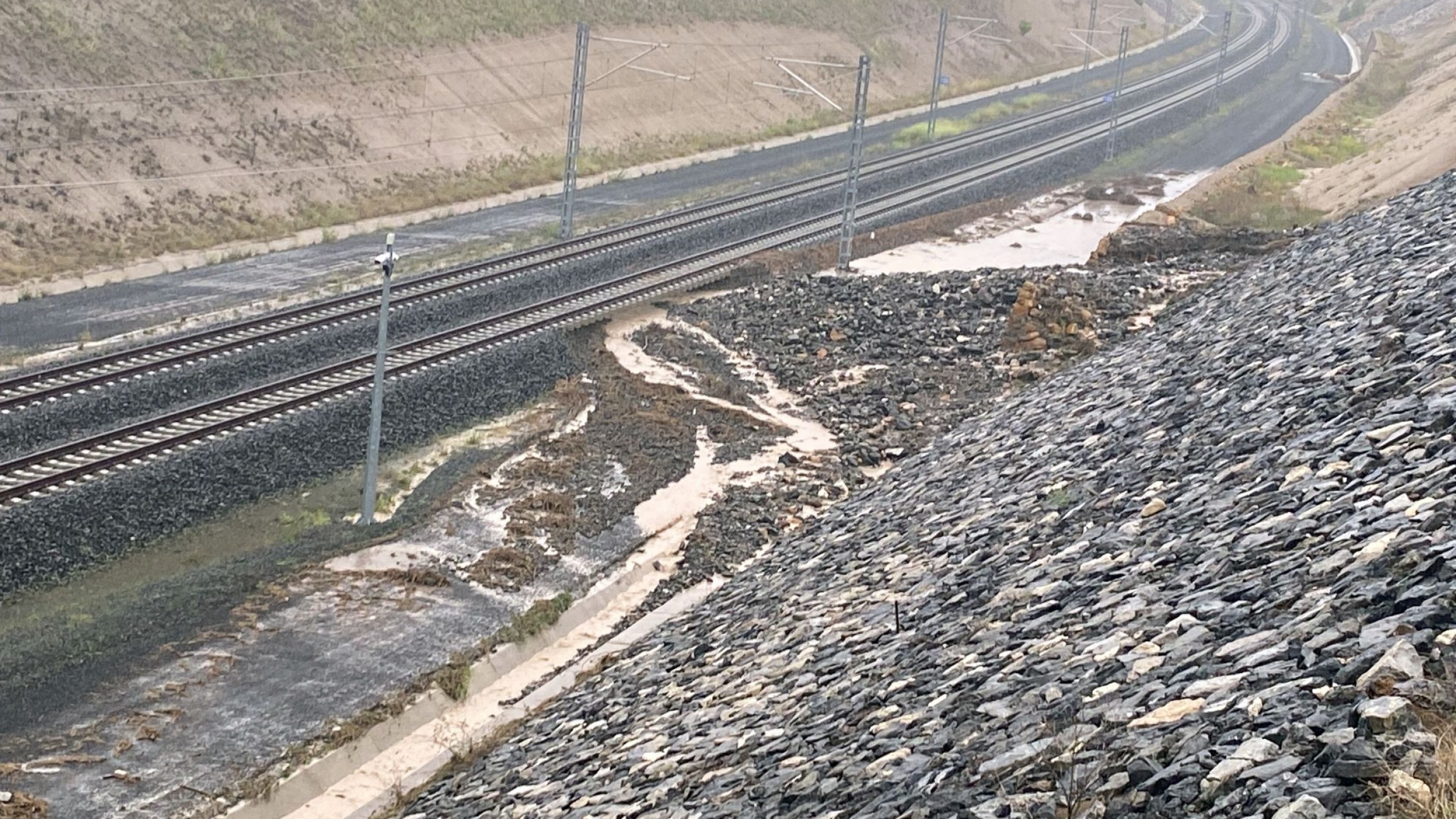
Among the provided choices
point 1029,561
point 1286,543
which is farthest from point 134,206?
point 1286,543

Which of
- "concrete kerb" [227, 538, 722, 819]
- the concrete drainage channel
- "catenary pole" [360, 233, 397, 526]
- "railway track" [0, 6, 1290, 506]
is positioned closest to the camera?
"concrete kerb" [227, 538, 722, 819]

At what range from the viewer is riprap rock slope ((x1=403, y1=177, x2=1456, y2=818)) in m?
8.86

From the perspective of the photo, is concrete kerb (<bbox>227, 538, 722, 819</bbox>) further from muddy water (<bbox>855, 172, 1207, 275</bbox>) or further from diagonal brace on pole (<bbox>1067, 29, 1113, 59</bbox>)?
diagonal brace on pole (<bbox>1067, 29, 1113, 59</bbox>)

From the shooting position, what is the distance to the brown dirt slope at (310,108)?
4391 centimetres

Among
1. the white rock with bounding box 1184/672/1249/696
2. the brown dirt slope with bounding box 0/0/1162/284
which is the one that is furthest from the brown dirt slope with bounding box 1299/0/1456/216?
the white rock with bounding box 1184/672/1249/696

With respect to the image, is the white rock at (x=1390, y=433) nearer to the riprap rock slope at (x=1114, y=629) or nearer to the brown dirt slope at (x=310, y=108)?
the riprap rock slope at (x=1114, y=629)

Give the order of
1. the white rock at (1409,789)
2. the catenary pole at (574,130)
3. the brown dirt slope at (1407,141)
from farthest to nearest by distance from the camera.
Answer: the catenary pole at (574,130) < the brown dirt slope at (1407,141) < the white rock at (1409,789)

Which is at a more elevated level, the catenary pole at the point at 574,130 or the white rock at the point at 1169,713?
the white rock at the point at 1169,713

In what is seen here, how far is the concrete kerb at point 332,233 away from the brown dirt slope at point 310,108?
23.2 inches

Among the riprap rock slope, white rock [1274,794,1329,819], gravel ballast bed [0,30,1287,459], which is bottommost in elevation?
gravel ballast bed [0,30,1287,459]

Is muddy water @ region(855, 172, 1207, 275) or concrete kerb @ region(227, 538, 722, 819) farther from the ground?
concrete kerb @ region(227, 538, 722, 819)

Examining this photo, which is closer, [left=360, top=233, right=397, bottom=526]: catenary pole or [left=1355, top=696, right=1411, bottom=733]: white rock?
[left=1355, top=696, right=1411, bottom=733]: white rock

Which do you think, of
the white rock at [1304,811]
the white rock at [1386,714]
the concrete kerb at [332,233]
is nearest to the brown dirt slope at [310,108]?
the concrete kerb at [332,233]

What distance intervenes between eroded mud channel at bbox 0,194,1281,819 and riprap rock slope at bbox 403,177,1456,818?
8.41 ft
